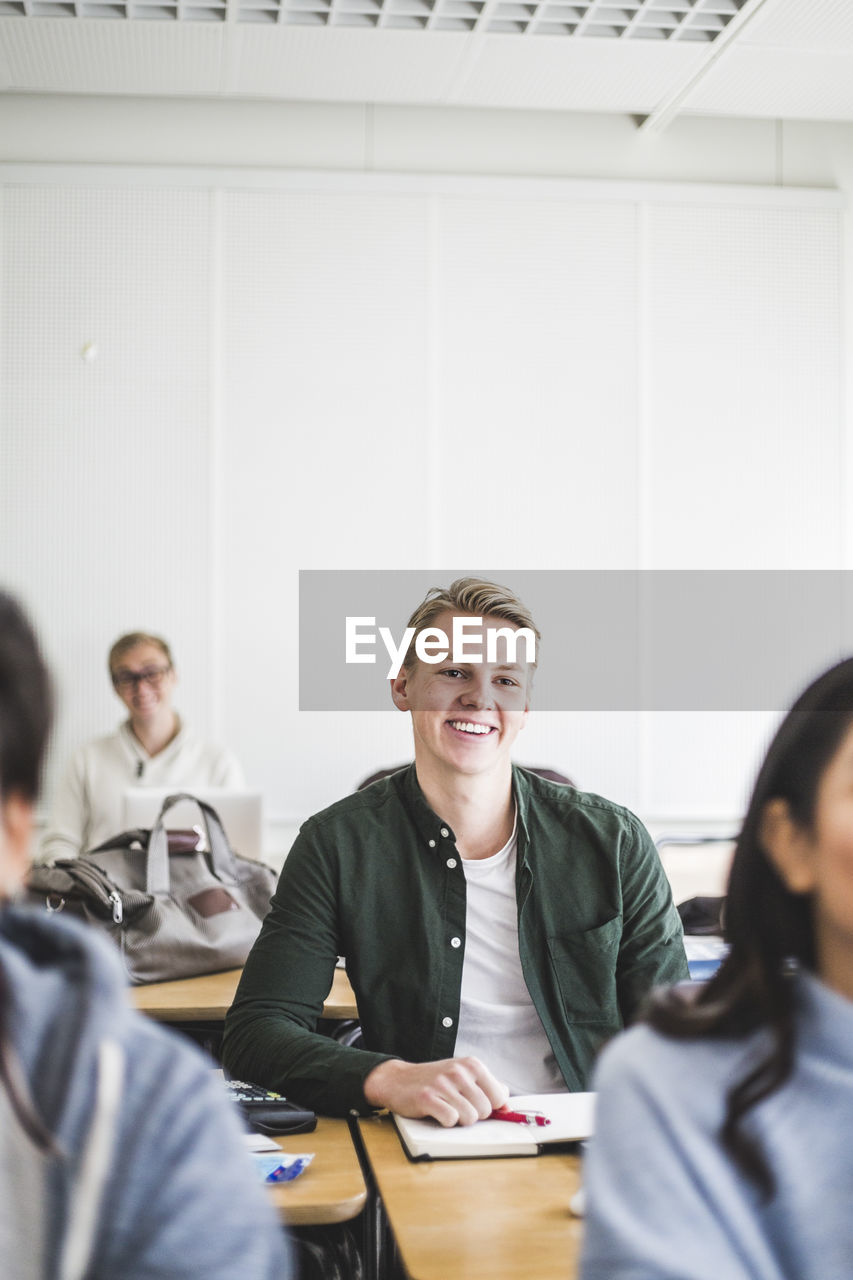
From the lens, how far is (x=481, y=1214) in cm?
136

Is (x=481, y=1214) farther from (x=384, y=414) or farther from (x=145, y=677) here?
(x=384, y=414)

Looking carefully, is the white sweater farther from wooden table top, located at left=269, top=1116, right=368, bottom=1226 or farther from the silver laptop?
wooden table top, located at left=269, top=1116, right=368, bottom=1226

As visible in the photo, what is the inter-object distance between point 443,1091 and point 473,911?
448 millimetres

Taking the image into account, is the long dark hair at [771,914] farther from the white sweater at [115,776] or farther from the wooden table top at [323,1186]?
the white sweater at [115,776]

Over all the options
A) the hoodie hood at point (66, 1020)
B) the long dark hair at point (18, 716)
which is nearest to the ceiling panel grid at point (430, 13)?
the long dark hair at point (18, 716)

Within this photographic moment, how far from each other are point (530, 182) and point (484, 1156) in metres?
4.39

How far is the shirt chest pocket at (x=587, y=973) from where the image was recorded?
1947 mm

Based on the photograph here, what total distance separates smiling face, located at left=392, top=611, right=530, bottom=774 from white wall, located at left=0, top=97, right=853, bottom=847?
287 centimetres

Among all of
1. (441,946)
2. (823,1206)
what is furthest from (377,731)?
(823,1206)

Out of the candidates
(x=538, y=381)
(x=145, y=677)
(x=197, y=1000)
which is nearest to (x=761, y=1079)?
(x=197, y=1000)

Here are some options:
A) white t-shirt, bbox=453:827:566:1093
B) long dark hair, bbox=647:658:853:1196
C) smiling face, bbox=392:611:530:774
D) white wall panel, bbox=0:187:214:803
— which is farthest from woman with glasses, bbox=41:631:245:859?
long dark hair, bbox=647:658:853:1196

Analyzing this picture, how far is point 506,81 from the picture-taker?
4.71 m

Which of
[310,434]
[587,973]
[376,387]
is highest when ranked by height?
[376,387]

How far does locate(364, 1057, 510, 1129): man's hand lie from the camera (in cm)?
159
